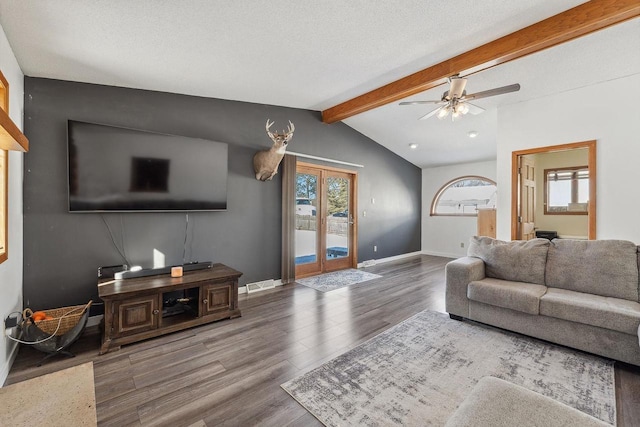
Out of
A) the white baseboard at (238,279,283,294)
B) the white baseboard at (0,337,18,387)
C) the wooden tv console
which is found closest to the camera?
the white baseboard at (0,337,18,387)

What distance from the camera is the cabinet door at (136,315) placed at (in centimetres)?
251

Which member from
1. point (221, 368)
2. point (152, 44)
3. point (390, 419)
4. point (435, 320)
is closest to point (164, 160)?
point (152, 44)

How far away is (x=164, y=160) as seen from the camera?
3215 mm

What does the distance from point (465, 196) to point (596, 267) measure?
499cm

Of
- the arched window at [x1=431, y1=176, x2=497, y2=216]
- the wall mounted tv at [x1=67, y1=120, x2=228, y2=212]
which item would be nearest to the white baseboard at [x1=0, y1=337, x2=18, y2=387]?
the wall mounted tv at [x1=67, y1=120, x2=228, y2=212]

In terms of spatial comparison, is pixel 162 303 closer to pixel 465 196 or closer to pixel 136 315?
pixel 136 315

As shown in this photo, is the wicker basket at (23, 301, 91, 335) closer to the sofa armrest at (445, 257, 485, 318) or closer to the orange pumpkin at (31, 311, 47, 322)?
the orange pumpkin at (31, 311, 47, 322)

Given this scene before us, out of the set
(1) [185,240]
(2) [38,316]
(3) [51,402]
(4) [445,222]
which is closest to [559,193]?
(4) [445,222]

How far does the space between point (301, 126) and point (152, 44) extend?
271cm

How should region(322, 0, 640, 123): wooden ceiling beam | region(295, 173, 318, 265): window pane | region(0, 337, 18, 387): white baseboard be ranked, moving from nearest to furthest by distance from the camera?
region(0, 337, 18, 387): white baseboard, region(322, 0, 640, 123): wooden ceiling beam, region(295, 173, 318, 265): window pane

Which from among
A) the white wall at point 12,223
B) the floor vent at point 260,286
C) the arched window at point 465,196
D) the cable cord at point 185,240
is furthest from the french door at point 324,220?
the white wall at point 12,223

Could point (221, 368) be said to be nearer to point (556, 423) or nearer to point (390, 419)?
point (390, 419)

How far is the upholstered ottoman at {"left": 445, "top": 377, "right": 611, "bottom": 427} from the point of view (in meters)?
1.04

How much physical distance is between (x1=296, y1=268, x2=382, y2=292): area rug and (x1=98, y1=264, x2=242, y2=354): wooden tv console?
1619mm
